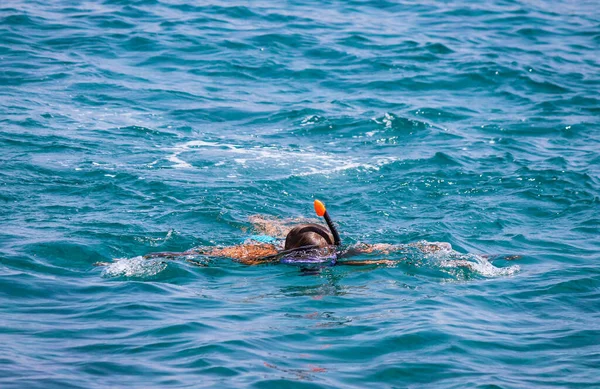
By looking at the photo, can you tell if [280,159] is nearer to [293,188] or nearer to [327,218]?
[293,188]

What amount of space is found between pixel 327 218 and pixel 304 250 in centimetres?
55

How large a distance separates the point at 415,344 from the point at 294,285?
170 centimetres

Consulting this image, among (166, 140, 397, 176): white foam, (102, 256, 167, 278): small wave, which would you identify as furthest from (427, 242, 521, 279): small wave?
(166, 140, 397, 176): white foam

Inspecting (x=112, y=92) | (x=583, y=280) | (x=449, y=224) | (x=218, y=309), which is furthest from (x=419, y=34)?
(x=218, y=309)

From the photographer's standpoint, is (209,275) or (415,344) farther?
(209,275)

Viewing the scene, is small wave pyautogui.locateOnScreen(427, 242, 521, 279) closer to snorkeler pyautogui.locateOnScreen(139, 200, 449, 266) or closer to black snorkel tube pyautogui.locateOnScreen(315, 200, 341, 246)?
snorkeler pyautogui.locateOnScreen(139, 200, 449, 266)

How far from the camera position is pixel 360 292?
7777 millimetres

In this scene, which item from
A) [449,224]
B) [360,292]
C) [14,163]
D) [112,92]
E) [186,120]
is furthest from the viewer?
[112,92]

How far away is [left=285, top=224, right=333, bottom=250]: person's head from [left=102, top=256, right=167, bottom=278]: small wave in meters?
1.27

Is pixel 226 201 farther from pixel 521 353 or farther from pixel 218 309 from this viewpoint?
pixel 521 353

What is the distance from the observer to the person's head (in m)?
8.26

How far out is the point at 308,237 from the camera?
8.26 m

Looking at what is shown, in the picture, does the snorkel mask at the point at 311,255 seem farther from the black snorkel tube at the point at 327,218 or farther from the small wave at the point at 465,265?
the small wave at the point at 465,265

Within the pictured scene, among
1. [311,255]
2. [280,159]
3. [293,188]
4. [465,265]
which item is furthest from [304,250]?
[280,159]
